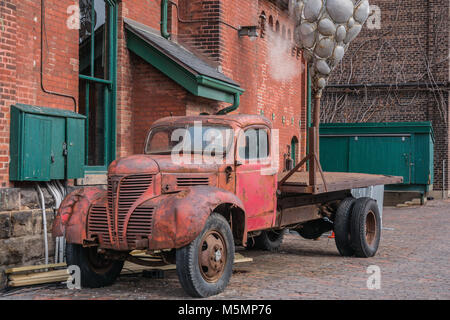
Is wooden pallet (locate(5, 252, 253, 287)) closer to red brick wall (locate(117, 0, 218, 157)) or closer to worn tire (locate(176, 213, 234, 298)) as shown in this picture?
worn tire (locate(176, 213, 234, 298))

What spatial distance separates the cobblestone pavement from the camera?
706 cm

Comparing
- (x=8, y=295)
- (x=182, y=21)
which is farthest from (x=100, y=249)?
(x=182, y=21)

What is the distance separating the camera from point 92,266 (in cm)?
753

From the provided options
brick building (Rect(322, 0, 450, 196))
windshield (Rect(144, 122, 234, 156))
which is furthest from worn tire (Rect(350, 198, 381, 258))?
brick building (Rect(322, 0, 450, 196))

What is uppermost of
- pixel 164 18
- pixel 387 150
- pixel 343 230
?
pixel 164 18

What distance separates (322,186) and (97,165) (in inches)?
161

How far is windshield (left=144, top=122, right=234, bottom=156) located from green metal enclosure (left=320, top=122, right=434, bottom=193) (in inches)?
601

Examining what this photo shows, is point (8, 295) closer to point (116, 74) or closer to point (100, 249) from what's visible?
point (100, 249)

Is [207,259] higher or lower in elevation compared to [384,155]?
lower

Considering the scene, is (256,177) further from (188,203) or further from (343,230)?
(343,230)

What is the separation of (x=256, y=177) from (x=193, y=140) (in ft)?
3.22

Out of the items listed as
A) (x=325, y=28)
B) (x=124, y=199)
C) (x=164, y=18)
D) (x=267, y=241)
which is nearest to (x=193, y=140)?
(x=124, y=199)

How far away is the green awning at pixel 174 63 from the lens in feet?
35.9

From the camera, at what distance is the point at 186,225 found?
21.4ft
